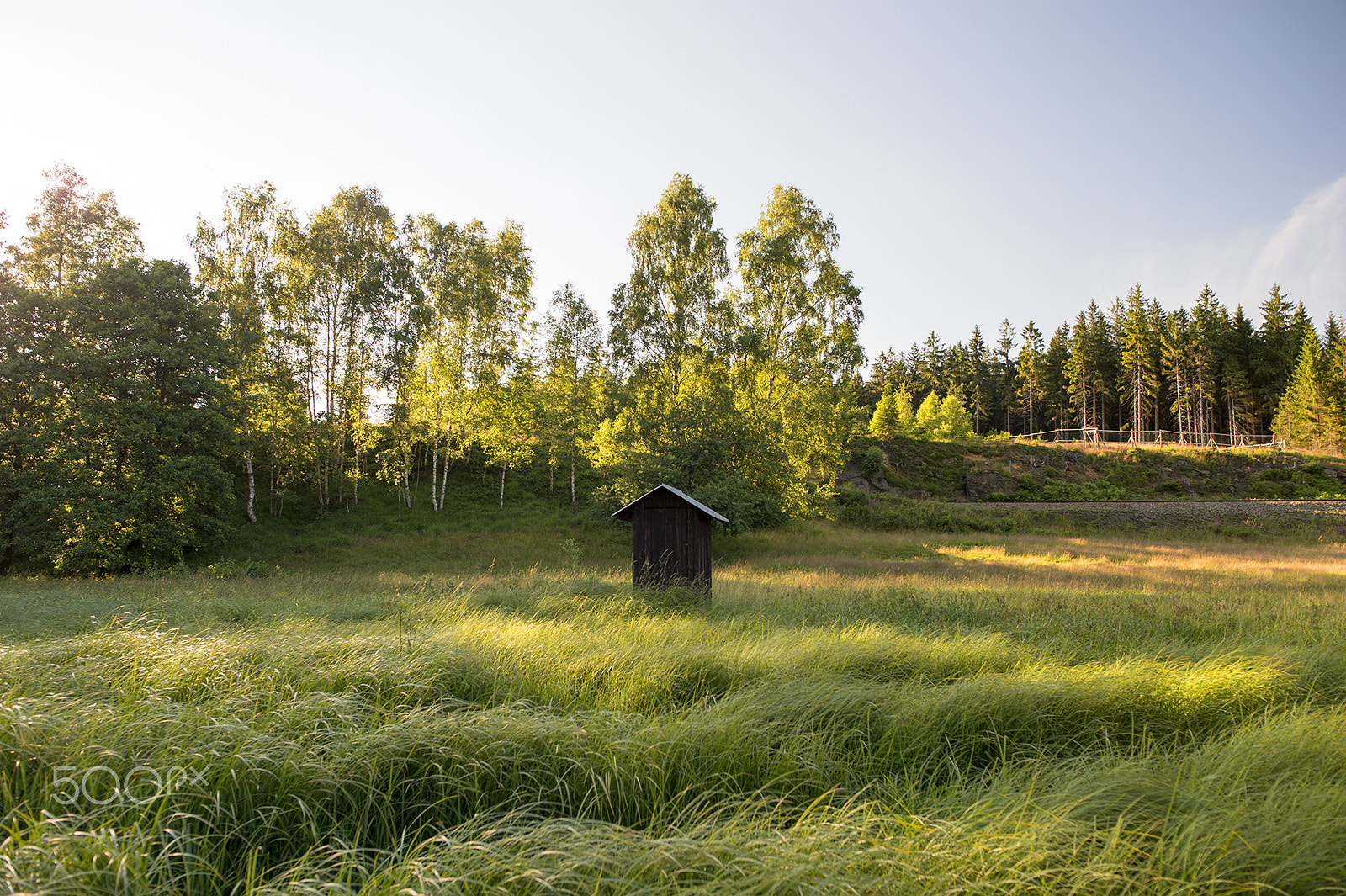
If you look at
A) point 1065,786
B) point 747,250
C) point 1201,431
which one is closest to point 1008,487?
point 747,250

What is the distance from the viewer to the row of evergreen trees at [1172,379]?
54406 mm

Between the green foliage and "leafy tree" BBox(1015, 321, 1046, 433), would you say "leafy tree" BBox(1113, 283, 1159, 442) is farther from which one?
the green foliage

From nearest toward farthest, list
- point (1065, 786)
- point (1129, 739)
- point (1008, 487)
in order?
point (1065, 786) < point (1129, 739) < point (1008, 487)

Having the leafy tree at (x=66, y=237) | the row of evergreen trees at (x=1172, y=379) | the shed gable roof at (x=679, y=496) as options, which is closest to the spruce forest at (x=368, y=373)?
the leafy tree at (x=66, y=237)

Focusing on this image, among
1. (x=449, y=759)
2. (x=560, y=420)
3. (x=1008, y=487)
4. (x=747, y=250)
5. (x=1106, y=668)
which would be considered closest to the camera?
(x=449, y=759)

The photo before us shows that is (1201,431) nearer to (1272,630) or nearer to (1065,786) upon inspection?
(1272,630)

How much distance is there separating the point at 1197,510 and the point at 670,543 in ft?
105

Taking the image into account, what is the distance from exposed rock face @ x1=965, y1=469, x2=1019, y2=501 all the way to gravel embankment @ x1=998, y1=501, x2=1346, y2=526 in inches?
314

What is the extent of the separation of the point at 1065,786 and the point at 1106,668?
271cm

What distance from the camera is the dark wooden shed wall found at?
10.4 metres

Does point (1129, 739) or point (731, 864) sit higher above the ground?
point (731, 864)

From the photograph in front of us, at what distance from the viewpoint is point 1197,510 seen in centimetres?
2952

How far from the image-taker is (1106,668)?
514 centimetres

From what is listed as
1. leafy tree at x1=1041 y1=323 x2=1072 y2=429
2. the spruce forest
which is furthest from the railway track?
leafy tree at x1=1041 y1=323 x2=1072 y2=429
